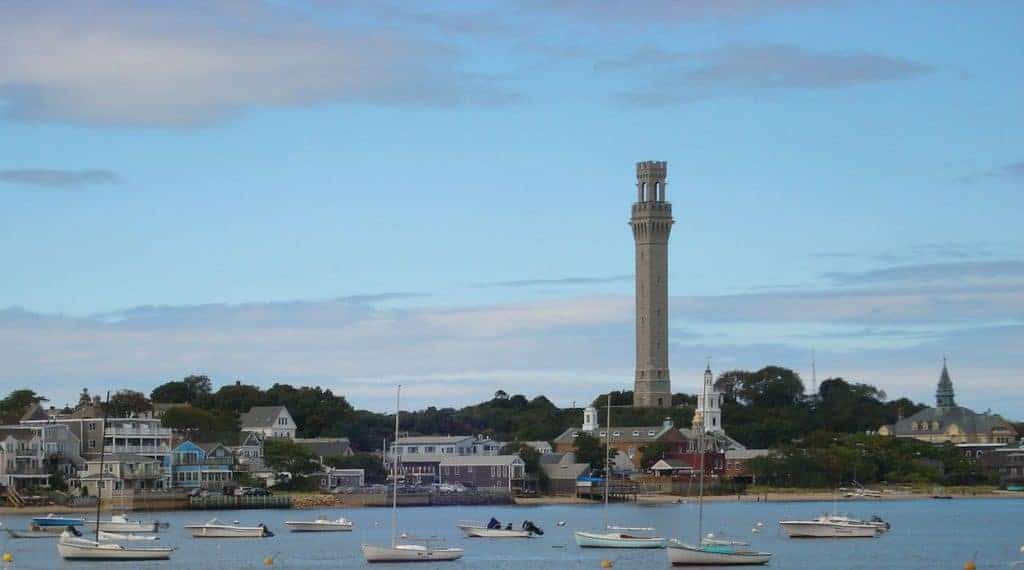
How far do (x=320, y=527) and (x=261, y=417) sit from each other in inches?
2439

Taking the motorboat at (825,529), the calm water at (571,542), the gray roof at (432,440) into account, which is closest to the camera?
the calm water at (571,542)

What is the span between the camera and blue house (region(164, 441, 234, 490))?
5315 inches

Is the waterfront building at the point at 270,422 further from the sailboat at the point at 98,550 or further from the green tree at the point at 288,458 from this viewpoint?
the sailboat at the point at 98,550

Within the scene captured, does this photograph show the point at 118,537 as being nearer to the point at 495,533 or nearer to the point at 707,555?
the point at 495,533

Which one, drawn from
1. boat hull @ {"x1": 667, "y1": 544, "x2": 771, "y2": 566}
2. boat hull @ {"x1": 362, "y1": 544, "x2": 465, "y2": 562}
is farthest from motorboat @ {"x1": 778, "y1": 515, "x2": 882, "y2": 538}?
boat hull @ {"x1": 362, "y1": 544, "x2": 465, "y2": 562}

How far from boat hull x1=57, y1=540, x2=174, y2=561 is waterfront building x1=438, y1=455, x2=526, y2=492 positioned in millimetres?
71657

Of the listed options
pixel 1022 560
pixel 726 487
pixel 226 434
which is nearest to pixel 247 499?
pixel 226 434

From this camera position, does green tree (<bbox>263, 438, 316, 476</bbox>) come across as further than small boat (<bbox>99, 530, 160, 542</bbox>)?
Yes

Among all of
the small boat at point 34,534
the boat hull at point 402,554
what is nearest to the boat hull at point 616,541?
the boat hull at point 402,554

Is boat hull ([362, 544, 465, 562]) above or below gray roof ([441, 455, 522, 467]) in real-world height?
below

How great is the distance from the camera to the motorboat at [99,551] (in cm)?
7956

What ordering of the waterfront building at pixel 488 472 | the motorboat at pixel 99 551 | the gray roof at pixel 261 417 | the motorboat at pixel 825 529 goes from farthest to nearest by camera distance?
the gray roof at pixel 261 417, the waterfront building at pixel 488 472, the motorboat at pixel 825 529, the motorboat at pixel 99 551

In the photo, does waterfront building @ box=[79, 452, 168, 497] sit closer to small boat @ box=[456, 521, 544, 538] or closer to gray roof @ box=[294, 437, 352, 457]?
gray roof @ box=[294, 437, 352, 457]

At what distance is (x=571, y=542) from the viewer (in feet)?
309
